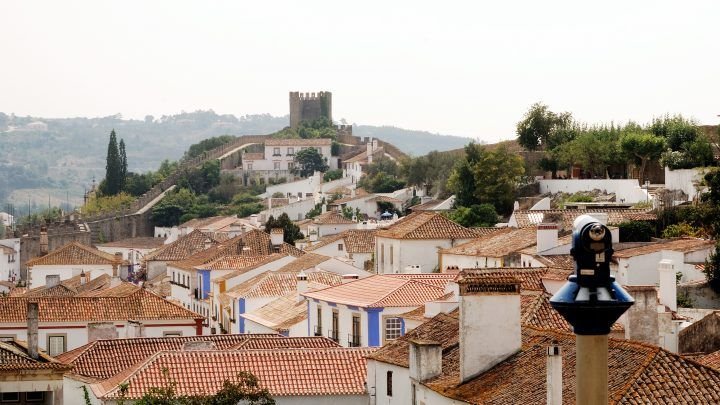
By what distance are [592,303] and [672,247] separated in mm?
40501

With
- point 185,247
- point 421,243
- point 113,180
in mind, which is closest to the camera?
point 421,243

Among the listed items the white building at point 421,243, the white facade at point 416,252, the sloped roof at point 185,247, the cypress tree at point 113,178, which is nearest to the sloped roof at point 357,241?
the white building at point 421,243

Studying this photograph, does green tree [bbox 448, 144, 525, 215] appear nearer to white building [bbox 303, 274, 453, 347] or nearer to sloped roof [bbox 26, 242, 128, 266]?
sloped roof [bbox 26, 242, 128, 266]

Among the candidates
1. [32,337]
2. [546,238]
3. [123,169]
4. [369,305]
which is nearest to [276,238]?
[546,238]

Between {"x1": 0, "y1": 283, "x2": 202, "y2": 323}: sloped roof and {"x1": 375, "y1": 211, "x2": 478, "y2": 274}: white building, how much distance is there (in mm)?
9313

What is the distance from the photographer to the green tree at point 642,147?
7944 cm

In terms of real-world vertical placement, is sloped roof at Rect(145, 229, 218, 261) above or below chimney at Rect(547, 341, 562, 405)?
below

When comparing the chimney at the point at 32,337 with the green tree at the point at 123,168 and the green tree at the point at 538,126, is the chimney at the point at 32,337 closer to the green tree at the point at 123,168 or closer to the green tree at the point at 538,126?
the green tree at the point at 538,126

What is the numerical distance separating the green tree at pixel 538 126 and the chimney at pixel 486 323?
68.5 m

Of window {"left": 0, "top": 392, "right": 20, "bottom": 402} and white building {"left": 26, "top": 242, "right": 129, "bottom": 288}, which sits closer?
window {"left": 0, "top": 392, "right": 20, "bottom": 402}

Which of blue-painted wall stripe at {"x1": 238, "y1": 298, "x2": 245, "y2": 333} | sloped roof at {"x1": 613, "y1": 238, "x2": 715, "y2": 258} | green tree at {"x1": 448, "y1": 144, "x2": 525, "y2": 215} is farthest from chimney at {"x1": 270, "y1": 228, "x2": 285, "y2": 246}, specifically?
sloped roof at {"x1": 613, "y1": 238, "x2": 715, "y2": 258}

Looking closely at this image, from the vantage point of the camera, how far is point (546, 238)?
51.4 metres

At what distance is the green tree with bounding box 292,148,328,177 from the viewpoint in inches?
6004

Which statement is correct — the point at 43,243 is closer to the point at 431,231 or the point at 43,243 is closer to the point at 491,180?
the point at 491,180
